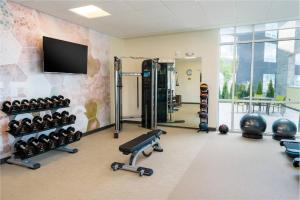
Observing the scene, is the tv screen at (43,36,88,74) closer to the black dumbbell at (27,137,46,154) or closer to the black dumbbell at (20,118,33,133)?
the black dumbbell at (20,118,33,133)

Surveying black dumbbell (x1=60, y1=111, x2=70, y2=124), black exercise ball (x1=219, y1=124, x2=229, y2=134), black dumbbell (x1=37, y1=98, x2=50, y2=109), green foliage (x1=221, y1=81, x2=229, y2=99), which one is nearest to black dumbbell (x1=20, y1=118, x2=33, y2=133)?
black dumbbell (x1=37, y1=98, x2=50, y2=109)

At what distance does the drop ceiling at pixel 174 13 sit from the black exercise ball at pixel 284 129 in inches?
99.0

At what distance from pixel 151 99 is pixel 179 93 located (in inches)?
47.4

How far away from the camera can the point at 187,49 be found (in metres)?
6.42

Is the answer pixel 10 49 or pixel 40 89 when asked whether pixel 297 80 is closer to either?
pixel 40 89

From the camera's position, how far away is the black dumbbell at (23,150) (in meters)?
3.50

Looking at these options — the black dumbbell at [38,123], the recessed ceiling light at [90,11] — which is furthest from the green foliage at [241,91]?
the black dumbbell at [38,123]

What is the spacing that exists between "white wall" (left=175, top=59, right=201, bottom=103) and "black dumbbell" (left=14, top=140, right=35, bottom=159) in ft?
15.1

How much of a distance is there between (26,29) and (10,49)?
21.5 inches

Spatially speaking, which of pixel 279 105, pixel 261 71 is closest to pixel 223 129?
pixel 279 105

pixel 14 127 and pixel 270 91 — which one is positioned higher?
pixel 270 91

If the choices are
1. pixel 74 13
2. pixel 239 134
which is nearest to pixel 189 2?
pixel 74 13

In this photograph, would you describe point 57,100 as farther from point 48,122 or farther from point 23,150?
point 23,150

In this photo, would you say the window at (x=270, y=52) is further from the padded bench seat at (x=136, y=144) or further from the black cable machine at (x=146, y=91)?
the padded bench seat at (x=136, y=144)
